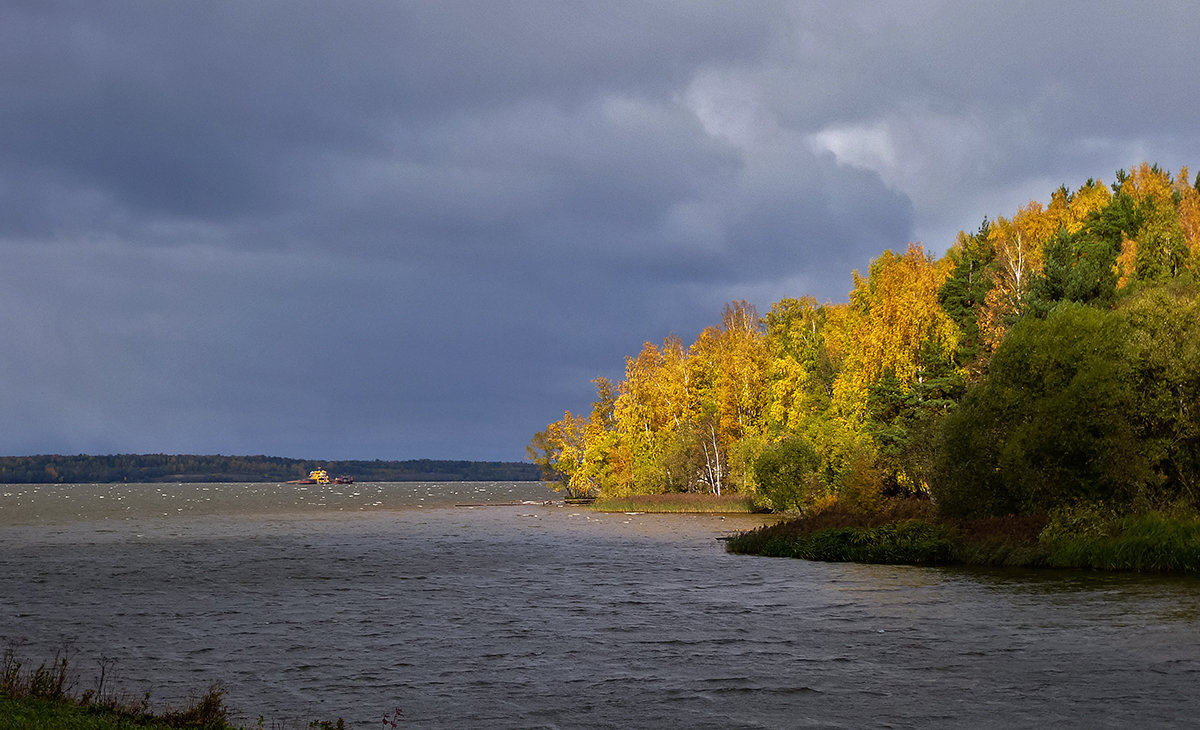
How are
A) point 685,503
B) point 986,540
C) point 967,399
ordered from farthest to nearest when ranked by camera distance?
point 685,503 → point 967,399 → point 986,540

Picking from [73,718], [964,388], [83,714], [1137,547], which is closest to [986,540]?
[1137,547]

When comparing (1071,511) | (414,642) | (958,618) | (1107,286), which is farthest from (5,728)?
(1107,286)

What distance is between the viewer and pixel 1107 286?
211ft

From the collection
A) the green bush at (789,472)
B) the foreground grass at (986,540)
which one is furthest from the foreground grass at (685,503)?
the foreground grass at (986,540)

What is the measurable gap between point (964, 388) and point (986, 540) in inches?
949

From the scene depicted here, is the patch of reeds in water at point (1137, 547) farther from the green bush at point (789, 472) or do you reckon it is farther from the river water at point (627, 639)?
the green bush at point (789, 472)

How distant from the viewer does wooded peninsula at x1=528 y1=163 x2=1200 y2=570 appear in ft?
150

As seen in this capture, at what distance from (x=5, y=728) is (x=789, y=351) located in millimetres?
121956

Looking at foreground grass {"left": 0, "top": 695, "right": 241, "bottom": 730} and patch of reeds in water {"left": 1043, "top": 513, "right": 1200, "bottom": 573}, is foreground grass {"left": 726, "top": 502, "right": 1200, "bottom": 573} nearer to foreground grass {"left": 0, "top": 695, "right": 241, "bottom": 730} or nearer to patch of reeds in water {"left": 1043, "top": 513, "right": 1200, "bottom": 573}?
patch of reeds in water {"left": 1043, "top": 513, "right": 1200, "bottom": 573}

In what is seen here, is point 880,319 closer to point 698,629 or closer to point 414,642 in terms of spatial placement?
point 698,629

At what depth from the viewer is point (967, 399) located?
2132 inches

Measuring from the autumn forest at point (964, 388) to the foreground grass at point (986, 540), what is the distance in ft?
6.13

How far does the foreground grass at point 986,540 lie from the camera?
42.3 m

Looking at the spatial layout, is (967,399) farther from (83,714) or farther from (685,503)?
(685,503)
